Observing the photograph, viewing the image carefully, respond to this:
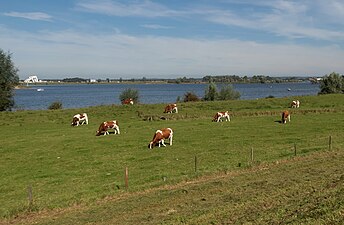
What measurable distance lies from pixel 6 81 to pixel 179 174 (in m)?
54.4

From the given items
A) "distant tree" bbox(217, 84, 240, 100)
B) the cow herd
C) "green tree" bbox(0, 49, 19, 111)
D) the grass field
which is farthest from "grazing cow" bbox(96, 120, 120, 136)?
"distant tree" bbox(217, 84, 240, 100)

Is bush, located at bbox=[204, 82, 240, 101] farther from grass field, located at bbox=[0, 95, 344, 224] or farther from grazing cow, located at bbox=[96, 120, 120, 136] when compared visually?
grazing cow, located at bbox=[96, 120, 120, 136]

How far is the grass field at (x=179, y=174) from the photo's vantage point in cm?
1350

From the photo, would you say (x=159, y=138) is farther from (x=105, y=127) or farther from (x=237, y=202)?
(x=237, y=202)

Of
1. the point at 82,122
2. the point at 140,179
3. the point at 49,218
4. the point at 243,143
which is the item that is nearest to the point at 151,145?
the point at 243,143

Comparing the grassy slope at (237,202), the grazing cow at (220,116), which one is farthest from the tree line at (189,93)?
the grassy slope at (237,202)

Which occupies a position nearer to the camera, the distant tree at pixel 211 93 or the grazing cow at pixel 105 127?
the grazing cow at pixel 105 127

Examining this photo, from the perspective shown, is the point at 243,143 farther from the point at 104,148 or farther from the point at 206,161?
the point at 104,148

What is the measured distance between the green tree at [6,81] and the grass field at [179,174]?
1011 inches

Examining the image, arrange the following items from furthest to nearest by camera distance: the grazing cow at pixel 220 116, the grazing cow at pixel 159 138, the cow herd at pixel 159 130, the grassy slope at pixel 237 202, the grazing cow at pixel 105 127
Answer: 1. the grazing cow at pixel 220 116
2. the grazing cow at pixel 105 127
3. the cow herd at pixel 159 130
4. the grazing cow at pixel 159 138
5. the grassy slope at pixel 237 202

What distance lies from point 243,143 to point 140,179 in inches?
475

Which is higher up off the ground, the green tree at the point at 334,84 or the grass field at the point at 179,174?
the green tree at the point at 334,84

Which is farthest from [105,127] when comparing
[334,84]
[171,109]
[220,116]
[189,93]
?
[334,84]

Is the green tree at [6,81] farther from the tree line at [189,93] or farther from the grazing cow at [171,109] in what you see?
the grazing cow at [171,109]
